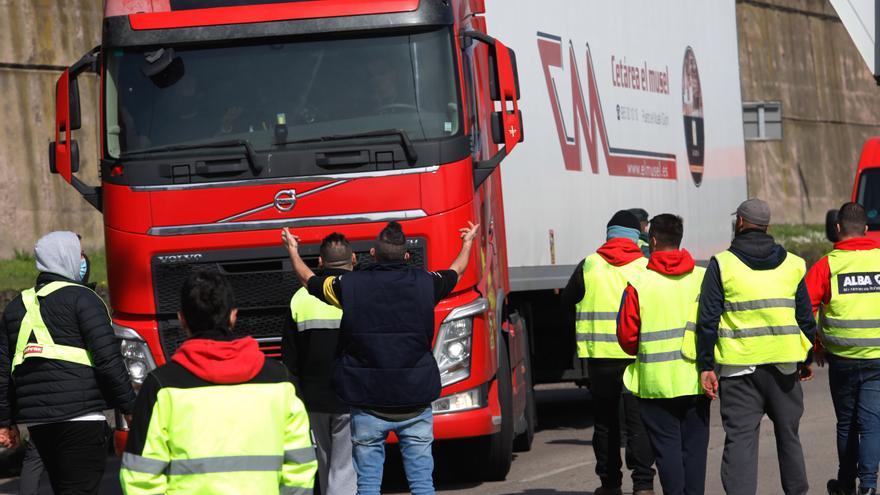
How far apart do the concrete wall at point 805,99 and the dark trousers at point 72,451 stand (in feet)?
111

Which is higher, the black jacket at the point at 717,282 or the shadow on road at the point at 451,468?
the black jacket at the point at 717,282

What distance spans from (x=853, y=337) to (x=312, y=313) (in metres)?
2.96

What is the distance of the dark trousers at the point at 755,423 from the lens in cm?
805

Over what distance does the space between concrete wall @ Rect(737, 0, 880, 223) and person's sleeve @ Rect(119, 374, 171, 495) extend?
36213mm

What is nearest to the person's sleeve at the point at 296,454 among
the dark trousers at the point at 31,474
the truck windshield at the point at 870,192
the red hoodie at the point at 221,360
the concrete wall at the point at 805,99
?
the red hoodie at the point at 221,360

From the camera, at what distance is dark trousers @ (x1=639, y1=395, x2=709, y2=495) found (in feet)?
26.7

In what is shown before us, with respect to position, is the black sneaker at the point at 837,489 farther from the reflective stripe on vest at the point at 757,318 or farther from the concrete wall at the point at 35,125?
the concrete wall at the point at 35,125

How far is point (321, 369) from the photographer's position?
8.57 m

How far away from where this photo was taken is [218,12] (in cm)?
1010

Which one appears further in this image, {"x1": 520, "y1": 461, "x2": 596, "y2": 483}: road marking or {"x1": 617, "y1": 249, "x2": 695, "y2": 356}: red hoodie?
{"x1": 520, "y1": 461, "x2": 596, "y2": 483}: road marking

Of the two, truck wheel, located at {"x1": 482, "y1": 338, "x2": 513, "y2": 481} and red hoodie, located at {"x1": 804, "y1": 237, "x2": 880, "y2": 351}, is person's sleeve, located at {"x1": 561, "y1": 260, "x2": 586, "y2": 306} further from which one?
red hoodie, located at {"x1": 804, "y1": 237, "x2": 880, "y2": 351}

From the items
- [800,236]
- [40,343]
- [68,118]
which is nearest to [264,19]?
[68,118]

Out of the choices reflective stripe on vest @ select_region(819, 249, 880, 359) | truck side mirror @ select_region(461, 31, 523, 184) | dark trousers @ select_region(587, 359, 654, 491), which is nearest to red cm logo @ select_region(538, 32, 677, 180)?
truck side mirror @ select_region(461, 31, 523, 184)

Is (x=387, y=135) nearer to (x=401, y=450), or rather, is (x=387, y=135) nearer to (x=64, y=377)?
(x=401, y=450)
